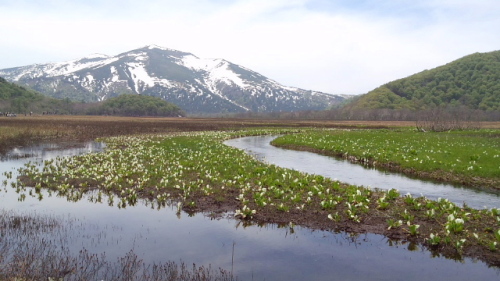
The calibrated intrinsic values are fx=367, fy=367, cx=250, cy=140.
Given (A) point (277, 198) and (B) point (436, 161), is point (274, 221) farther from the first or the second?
(B) point (436, 161)

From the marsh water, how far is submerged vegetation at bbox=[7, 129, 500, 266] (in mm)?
859

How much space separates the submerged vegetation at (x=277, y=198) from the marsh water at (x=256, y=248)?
33.8 inches

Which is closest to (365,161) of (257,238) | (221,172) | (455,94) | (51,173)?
(221,172)

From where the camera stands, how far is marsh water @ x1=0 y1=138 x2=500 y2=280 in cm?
976

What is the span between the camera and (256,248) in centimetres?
1125

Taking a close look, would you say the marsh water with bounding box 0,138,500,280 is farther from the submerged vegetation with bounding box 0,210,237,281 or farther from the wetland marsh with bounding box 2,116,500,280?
the submerged vegetation with bounding box 0,210,237,281

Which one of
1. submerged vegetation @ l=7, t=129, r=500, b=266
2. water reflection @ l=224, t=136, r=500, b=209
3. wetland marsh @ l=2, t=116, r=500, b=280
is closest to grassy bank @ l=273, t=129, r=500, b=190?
submerged vegetation @ l=7, t=129, r=500, b=266

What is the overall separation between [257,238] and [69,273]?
18.5ft

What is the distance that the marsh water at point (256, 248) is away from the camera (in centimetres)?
976

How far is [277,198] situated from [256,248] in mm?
5382

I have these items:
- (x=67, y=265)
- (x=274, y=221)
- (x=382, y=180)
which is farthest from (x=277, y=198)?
(x=67, y=265)

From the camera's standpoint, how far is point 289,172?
21641 mm

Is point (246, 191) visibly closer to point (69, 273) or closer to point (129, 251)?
point (129, 251)

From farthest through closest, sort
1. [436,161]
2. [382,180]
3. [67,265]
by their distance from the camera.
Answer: [436,161]
[382,180]
[67,265]
